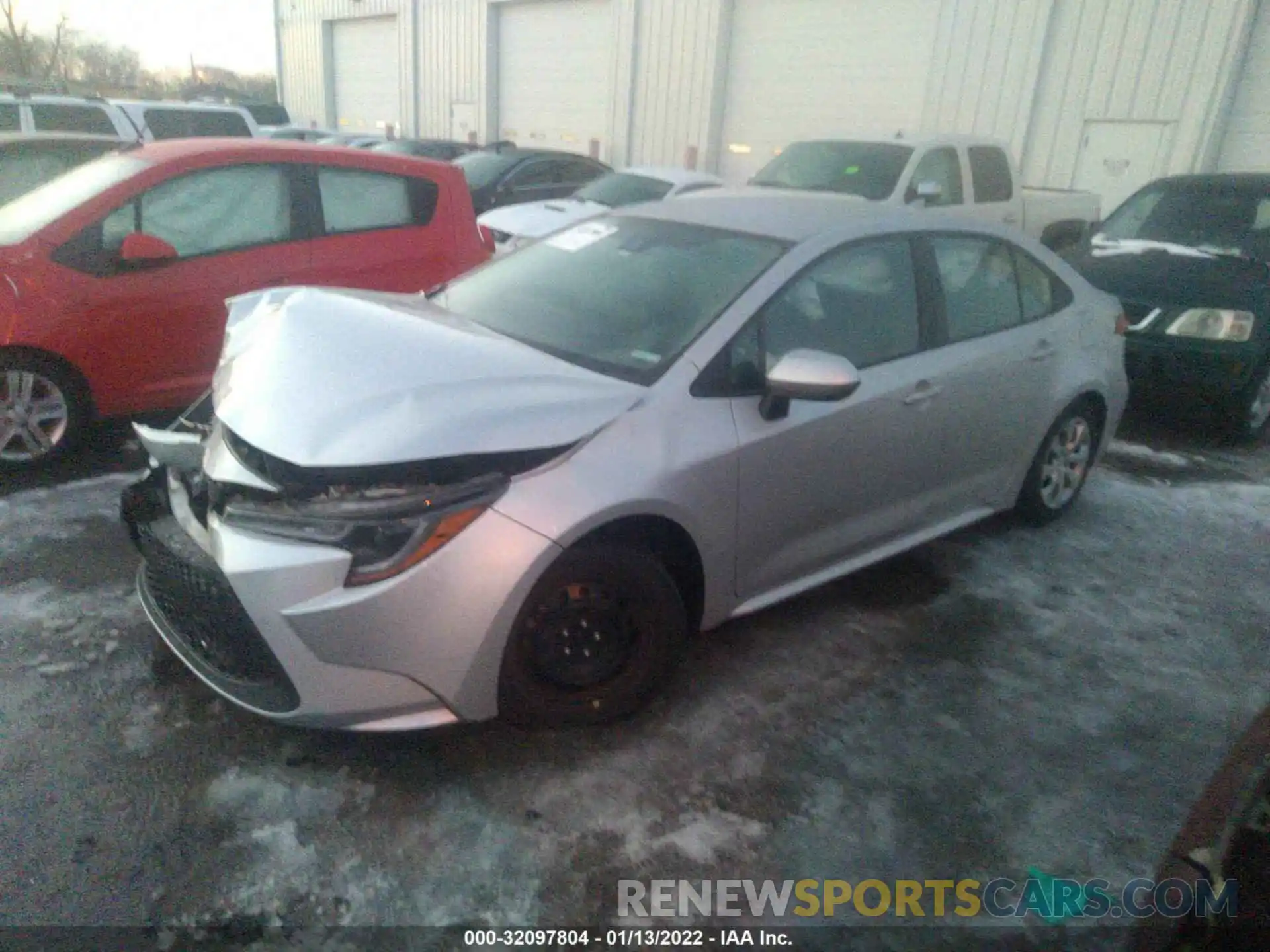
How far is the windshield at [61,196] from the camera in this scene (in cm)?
433

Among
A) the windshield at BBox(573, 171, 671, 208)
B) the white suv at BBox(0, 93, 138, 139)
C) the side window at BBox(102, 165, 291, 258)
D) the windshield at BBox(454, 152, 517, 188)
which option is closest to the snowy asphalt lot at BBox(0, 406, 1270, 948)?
the side window at BBox(102, 165, 291, 258)

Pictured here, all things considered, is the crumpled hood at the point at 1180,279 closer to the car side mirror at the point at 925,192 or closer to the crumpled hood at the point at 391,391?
the car side mirror at the point at 925,192

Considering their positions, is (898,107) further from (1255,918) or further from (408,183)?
(1255,918)

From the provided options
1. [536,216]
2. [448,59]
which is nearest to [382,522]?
[536,216]

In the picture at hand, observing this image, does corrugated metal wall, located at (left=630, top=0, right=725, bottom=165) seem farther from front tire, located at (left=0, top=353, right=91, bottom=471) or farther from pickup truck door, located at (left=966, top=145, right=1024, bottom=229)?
front tire, located at (left=0, top=353, right=91, bottom=471)

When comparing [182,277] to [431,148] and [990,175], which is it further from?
[431,148]

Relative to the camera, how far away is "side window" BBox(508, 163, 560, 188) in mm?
Result: 11016

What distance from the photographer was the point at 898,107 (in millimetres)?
12570

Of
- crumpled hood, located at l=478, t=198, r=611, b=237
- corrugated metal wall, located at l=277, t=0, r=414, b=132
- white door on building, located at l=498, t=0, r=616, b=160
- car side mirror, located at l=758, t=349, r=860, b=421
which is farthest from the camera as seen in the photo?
corrugated metal wall, located at l=277, t=0, r=414, b=132

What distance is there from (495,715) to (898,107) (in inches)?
488

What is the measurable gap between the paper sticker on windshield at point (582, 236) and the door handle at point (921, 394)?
4.37 ft

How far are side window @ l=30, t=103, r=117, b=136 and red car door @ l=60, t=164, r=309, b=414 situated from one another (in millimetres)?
4612

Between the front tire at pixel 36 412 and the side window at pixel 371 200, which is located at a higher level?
the side window at pixel 371 200

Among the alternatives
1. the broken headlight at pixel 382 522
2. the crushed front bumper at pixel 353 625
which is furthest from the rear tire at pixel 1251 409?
the broken headlight at pixel 382 522
